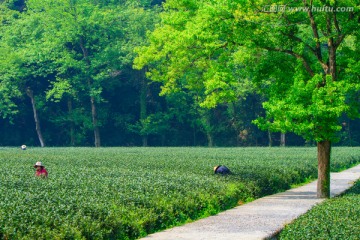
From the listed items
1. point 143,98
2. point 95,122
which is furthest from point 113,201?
point 143,98

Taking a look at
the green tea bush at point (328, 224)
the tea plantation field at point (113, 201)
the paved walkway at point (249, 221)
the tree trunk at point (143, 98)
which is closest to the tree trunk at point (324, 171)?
the paved walkway at point (249, 221)

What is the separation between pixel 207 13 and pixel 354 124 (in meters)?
63.6

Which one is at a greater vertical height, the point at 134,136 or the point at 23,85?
the point at 23,85

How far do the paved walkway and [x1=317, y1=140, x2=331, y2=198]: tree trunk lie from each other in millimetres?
378

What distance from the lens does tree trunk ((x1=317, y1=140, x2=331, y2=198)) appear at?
2220 centimetres

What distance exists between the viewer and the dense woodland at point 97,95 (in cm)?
7500

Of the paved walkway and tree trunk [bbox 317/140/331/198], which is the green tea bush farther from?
tree trunk [bbox 317/140/331/198]

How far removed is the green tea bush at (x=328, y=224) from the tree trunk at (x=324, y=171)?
4.40 meters

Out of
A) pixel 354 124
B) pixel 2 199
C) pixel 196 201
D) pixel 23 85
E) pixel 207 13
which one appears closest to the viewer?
pixel 2 199

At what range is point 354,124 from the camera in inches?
3236

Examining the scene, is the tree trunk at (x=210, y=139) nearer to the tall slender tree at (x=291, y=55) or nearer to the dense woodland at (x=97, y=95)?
the dense woodland at (x=97, y=95)

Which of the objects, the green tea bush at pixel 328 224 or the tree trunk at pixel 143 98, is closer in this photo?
the green tea bush at pixel 328 224

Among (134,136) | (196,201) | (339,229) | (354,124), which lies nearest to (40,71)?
(134,136)

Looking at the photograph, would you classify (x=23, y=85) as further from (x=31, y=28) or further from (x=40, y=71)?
(x=31, y=28)
